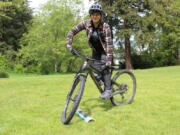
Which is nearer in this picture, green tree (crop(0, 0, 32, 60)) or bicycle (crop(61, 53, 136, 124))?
bicycle (crop(61, 53, 136, 124))

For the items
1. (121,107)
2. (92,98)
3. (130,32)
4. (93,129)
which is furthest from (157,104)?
(130,32)

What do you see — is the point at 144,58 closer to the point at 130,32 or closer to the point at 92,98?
the point at 130,32

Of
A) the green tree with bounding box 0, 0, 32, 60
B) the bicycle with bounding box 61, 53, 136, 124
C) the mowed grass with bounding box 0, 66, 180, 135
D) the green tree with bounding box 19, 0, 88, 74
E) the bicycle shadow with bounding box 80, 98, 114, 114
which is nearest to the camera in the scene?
the mowed grass with bounding box 0, 66, 180, 135

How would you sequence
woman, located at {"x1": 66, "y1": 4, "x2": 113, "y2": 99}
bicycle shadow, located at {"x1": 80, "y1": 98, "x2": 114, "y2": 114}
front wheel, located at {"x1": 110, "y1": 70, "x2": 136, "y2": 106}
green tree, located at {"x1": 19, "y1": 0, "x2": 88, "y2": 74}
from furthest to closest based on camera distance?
green tree, located at {"x1": 19, "y1": 0, "x2": 88, "y2": 74}
front wheel, located at {"x1": 110, "y1": 70, "x2": 136, "y2": 106}
bicycle shadow, located at {"x1": 80, "y1": 98, "x2": 114, "y2": 114}
woman, located at {"x1": 66, "y1": 4, "x2": 113, "y2": 99}

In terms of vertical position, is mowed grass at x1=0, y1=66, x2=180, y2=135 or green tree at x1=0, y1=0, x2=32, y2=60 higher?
green tree at x1=0, y1=0, x2=32, y2=60

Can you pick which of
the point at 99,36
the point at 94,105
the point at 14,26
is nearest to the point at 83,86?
the point at 99,36

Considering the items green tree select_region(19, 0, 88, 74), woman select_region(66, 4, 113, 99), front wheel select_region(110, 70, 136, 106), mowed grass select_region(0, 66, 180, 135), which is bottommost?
mowed grass select_region(0, 66, 180, 135)

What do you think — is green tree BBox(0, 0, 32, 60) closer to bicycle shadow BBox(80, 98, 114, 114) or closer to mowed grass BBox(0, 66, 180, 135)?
bicycle shadow BBox(80, 98, 114, 114)

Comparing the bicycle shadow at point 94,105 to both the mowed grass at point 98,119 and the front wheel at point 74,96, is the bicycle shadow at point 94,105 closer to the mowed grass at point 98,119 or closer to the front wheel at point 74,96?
the mowed grass at point 98,119

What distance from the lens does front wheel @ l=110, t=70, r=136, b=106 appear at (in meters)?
4.93

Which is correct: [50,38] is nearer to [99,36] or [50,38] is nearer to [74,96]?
[99,36]

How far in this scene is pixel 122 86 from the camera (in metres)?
5.06

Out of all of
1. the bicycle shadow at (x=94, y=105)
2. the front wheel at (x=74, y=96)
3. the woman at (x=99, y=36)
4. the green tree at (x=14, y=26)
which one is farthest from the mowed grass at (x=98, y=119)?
the green tree at (x=14, y=26)

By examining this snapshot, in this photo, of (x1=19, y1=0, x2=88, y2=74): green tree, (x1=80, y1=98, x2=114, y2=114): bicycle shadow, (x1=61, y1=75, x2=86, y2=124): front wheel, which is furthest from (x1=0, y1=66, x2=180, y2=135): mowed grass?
(x1=19, y1=0, x2=88, y2=74): green tree
